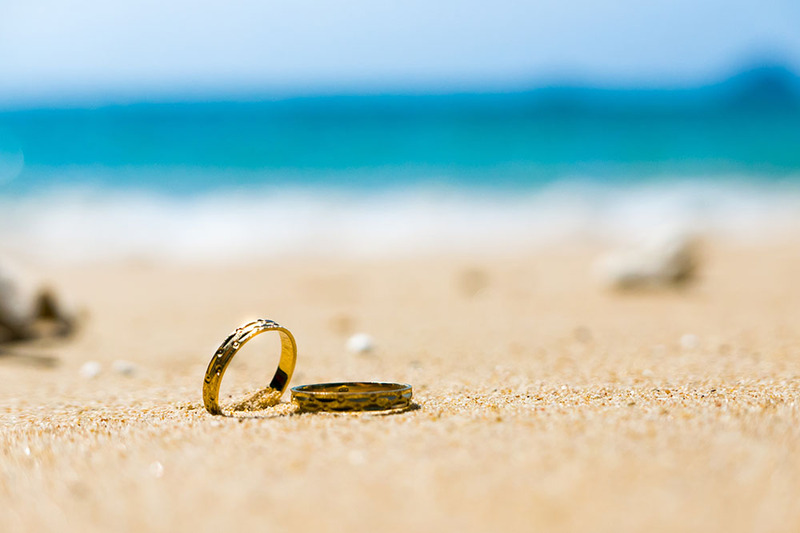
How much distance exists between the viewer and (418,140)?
28688 mm

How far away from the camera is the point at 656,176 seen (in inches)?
884

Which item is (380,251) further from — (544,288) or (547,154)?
(547,154)

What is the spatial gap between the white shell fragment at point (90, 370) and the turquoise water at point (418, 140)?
1790 centimetres

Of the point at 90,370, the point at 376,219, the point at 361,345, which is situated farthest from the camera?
the point at 376,219

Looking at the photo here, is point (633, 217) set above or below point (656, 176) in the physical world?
below

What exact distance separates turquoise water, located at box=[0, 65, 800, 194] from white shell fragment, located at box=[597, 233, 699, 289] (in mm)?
14061

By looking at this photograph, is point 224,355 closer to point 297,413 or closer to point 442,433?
point 297,413

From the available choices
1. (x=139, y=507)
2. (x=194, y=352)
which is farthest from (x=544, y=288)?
(x=139, y=507)

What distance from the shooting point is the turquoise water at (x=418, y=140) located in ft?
77.8

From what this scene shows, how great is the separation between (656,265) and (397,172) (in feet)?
56.5

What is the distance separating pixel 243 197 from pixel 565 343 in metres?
17.6

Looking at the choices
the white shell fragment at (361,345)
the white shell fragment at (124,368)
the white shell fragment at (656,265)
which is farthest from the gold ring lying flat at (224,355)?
the white shell fragment at (656,265)

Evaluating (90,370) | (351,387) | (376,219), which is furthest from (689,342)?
(376,219)

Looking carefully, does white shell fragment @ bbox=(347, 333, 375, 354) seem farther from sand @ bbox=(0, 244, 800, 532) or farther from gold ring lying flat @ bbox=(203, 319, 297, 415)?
gold ring lying flat @ bbox=(203, 319, 297, 415)
